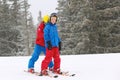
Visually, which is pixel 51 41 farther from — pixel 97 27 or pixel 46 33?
pixel 97 27

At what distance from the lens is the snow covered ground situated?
9820mm

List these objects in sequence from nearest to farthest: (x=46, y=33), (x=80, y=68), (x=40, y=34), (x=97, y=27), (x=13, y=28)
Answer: (x=46, y=33) < (x=40, y=34) < (x=80, y=68) < (x=97, y=27) < (x=13, y=28)

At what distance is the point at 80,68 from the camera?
11.2 meters

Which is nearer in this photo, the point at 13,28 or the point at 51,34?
the point at 51,34

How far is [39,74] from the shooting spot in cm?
1001

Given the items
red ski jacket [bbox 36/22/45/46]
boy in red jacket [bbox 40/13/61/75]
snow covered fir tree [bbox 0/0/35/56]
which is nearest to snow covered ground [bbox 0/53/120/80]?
boy in red jacket [bbox 40/13/61/75]

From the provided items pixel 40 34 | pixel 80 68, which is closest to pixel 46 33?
pixel 40 34

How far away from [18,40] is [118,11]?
71.5 ft

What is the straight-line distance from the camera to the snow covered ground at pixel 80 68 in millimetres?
9820

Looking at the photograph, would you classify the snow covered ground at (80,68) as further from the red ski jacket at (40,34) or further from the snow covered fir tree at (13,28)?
the snow covered fir tree at (13,28)

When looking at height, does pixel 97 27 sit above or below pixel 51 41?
below

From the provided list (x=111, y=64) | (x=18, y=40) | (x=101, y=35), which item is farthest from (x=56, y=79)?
(x=18, y=40)

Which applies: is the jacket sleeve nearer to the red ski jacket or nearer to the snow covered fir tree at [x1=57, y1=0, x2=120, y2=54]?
the red ski jacket

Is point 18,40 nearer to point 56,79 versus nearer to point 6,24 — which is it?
point 6,24
